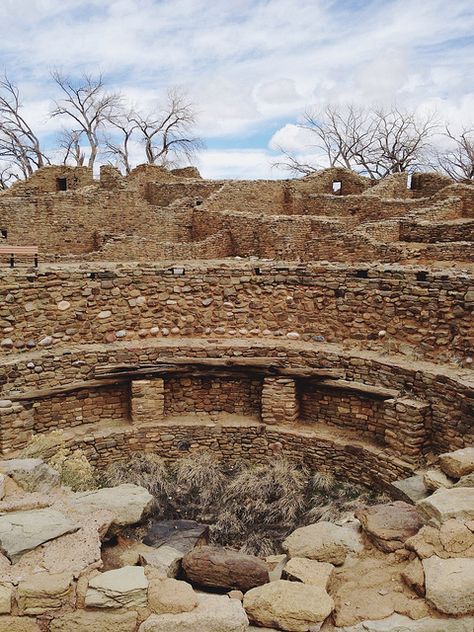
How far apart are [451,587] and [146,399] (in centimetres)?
561

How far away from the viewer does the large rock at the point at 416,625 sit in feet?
10.9

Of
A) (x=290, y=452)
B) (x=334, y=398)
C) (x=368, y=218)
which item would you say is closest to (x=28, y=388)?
(x=290, y=452)

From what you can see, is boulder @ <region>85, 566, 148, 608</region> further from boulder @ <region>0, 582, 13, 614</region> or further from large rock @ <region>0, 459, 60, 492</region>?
large rock @ <region>0, 459, 60, 492</region>

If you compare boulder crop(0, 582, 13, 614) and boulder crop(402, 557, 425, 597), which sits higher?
boulder crop(0, 582, 13, 614)

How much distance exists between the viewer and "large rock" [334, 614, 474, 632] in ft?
10.9

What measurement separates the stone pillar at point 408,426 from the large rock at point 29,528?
4596 mm

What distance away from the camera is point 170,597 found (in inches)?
138

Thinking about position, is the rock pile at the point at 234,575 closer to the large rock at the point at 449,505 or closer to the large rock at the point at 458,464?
the large rock at the point at 449,505

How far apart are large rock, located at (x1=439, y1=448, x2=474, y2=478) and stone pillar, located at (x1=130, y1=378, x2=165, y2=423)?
4.45m

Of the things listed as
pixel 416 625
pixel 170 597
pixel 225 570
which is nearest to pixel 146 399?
pixel 225 570

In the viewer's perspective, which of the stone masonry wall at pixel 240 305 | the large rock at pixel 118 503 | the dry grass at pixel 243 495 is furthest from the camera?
the stone masonry wall at pixel 240 305

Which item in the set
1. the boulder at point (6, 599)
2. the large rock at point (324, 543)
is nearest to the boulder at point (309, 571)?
the large rock at point (324, 543)

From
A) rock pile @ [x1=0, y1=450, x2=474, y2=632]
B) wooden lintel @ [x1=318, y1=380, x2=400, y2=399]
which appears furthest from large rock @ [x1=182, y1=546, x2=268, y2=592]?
wooden lintel @ [x1=318, y1=380, x2=400, y2=399]

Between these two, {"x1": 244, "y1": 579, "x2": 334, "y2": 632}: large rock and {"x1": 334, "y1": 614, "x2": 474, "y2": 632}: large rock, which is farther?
{"x1": 244, "y1": 579, "x2": 334, "y2": 632}: large rock
